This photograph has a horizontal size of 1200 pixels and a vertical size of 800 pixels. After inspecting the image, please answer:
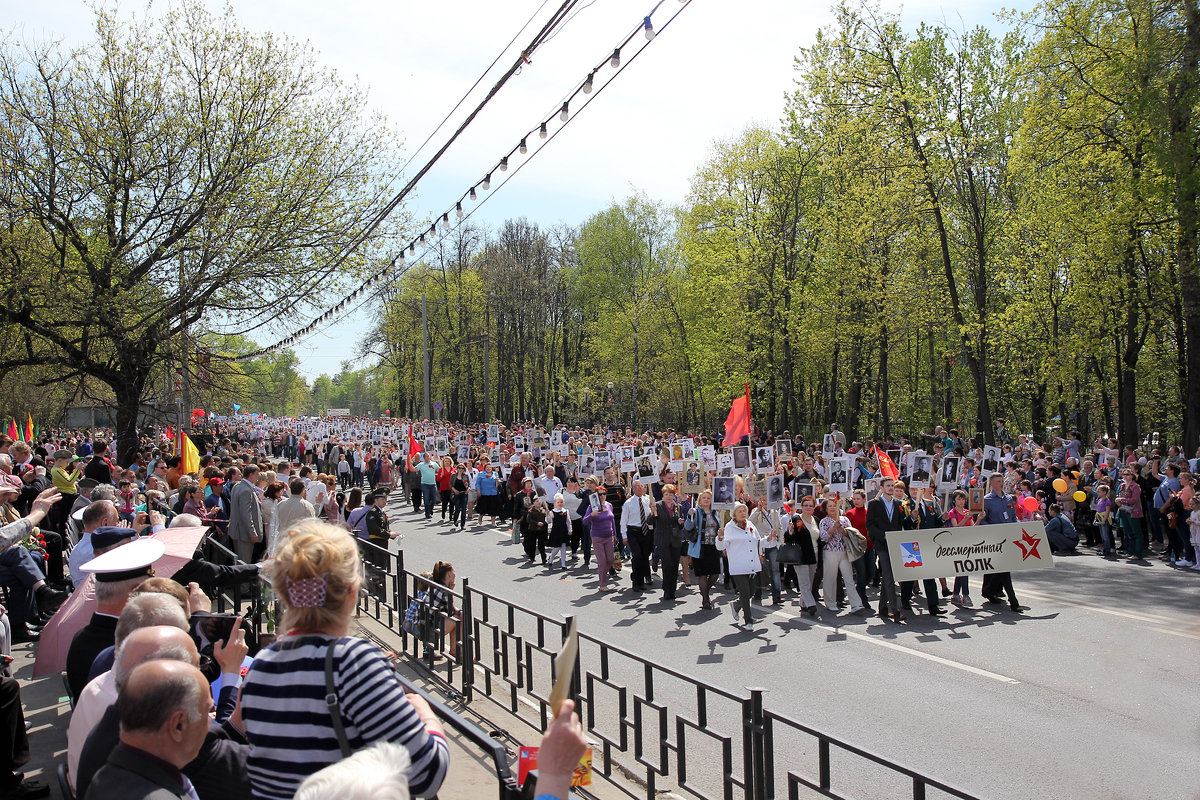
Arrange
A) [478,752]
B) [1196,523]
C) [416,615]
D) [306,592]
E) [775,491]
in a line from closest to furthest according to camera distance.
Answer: [306,592]
[478,752]
[416,615]
[1196,523]
[775,491]

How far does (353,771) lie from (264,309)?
1808cm

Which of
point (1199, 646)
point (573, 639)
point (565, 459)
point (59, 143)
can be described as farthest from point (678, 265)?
point (573, 639)

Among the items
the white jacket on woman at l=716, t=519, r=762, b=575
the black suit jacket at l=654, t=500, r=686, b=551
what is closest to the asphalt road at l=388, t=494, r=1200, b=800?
the white jacket on woman at l=716, t=519, r=762, b=575

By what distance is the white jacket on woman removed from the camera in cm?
1168

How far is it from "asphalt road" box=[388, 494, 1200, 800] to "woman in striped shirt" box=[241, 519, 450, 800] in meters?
2.72

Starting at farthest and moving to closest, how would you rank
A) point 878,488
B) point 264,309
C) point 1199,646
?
point 264,309
point 878,488
point 1199,646

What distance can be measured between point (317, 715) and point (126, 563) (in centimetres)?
240

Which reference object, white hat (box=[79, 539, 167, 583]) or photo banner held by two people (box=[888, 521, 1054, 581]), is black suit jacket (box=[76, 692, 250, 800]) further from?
photo banner held by two people (box=[888, 521, 1054, 581])

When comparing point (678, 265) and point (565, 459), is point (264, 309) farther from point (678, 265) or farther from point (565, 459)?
point (678, 265)

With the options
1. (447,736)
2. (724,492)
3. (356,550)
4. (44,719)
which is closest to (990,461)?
(724,492)

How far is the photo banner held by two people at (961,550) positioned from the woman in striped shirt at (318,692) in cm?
1087

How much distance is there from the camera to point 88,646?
4395 millimetres

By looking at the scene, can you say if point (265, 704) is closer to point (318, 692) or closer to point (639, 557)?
point (318, 692)

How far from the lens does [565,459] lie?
25.5 meters
